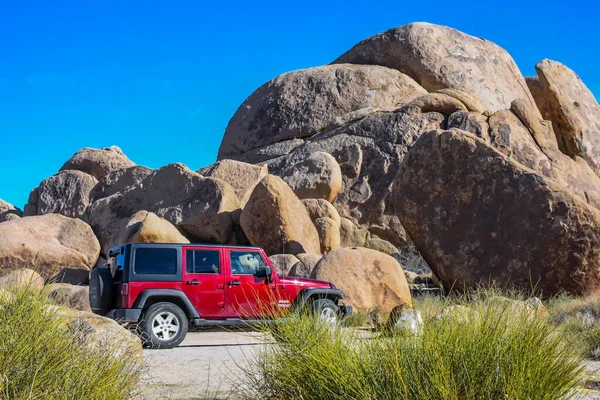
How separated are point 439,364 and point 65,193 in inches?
1259

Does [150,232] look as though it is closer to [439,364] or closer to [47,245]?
[47,245]

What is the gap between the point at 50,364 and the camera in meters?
6.30

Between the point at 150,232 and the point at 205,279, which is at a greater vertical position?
the point at 150,232

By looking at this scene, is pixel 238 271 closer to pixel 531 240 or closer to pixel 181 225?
pixel 531 240

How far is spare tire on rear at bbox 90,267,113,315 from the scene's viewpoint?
42.7ft

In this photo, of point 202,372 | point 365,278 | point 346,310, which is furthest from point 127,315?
point 365,278

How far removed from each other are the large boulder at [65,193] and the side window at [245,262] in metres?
22.0

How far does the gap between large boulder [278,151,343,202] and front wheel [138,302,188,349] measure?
16.6 metres

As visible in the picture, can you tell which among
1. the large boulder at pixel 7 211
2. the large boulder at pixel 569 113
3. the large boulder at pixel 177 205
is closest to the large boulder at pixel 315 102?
the large boulder at pixel 569 113

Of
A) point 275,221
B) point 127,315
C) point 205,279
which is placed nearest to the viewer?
point 127,315

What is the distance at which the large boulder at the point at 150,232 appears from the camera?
23.3 metres

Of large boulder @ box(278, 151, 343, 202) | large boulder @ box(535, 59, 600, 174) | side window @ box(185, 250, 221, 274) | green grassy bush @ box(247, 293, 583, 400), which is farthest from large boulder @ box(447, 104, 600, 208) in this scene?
green grassy bush @ box(247, 293, 583, 400)

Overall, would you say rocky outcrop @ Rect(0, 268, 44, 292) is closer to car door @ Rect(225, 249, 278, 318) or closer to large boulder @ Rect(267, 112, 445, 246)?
car door @ Rect(225, 249, 278, 318)

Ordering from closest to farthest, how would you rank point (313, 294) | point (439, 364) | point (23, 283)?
point (439, 364) → point (23, 283) → point (313, 294)
